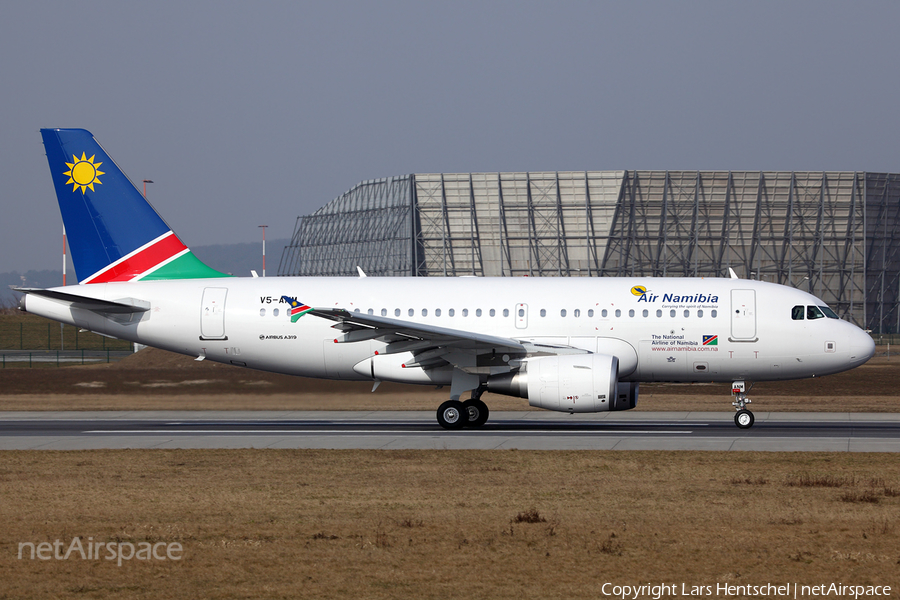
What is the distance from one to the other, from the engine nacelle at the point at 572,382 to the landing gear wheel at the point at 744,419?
11.4ft

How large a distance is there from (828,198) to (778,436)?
192 ft

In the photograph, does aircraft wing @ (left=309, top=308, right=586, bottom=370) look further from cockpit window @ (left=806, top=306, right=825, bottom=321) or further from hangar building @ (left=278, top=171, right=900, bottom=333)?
hangar building @ (left=278, top=171, right=900, bottom=333)

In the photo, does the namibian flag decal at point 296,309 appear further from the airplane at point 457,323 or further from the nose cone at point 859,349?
the nose cone at point 859,349

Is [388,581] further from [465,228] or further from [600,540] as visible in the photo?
[465,228]

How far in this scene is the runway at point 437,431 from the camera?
1884cm

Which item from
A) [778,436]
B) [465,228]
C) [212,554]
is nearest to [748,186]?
[465,228]

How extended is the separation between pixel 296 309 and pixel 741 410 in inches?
424

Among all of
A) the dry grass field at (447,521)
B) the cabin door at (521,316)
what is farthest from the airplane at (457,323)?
the dry grass field at (447,521)

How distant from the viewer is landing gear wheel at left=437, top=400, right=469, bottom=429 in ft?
72.3

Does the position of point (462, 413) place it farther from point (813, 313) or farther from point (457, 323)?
point (813, 313)

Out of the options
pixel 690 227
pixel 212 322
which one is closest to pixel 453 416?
pixel 212 322

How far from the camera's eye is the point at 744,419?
72.7 ft

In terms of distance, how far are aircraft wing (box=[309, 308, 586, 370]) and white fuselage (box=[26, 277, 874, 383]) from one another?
0.82 meters

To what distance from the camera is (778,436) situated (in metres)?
20.2
